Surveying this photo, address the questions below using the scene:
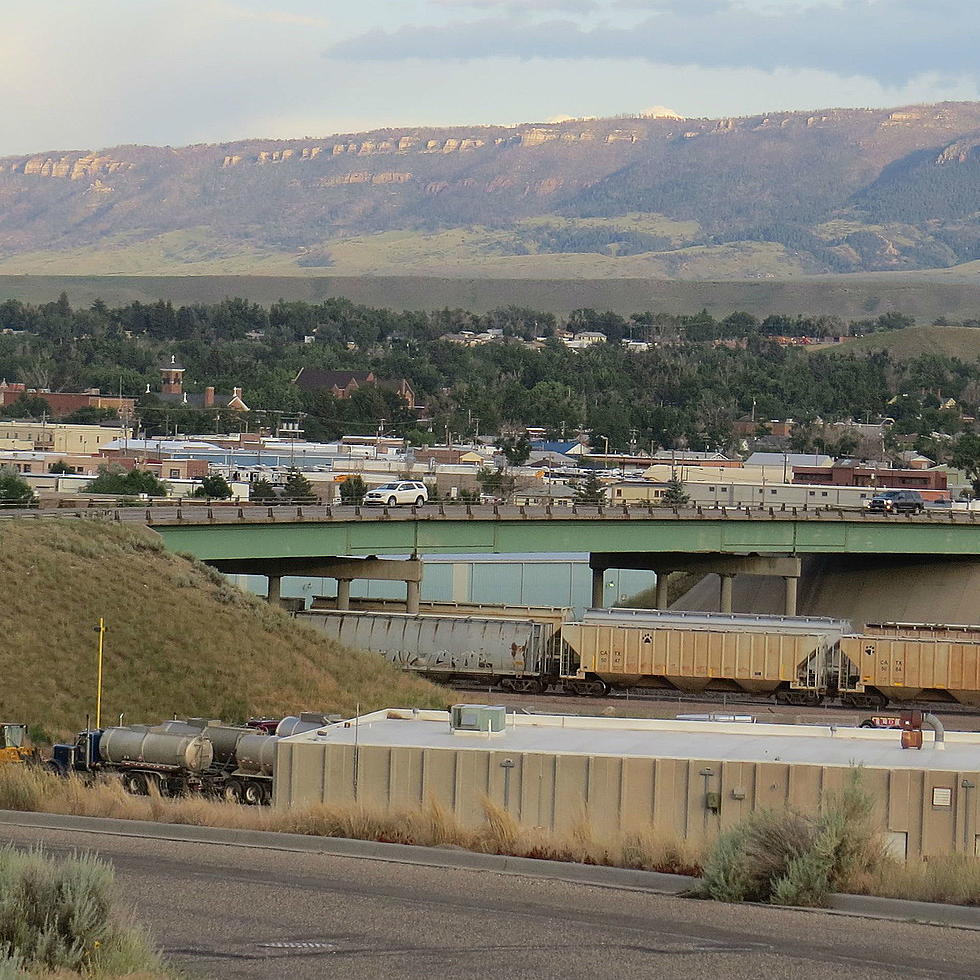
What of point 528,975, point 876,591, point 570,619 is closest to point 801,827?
point 528,975

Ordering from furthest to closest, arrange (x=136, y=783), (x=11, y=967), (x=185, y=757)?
(x=185, y=757), (x=136, y=783), (x=11, y=967)

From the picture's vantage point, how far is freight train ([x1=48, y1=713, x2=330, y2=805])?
33.3 metres

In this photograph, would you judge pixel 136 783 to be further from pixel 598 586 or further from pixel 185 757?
pixel 598 586

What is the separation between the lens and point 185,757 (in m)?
34.6

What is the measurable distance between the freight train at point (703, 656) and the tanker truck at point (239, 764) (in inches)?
1265

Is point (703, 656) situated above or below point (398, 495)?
below

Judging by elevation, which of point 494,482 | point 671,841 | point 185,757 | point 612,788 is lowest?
point 494,482

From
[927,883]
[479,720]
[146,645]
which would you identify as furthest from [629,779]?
[146,645]

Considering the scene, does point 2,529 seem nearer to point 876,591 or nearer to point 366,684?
point 366,684

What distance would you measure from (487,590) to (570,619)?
30.2 m

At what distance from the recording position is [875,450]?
194m

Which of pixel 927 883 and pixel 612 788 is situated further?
pixel 612 788

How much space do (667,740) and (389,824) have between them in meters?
8.64

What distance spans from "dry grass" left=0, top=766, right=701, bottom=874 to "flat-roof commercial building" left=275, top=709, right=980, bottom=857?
1.99 m
